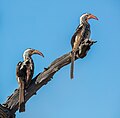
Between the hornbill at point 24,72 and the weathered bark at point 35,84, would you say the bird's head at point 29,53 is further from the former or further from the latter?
the weathered bark at point 35,84

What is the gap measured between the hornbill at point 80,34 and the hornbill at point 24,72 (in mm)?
808

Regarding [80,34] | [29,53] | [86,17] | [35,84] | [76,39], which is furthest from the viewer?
[86,17]

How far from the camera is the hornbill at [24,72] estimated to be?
6.07 m

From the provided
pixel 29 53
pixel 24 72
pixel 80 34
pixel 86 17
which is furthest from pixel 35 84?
pixel 86 17

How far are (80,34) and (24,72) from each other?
1374 mm

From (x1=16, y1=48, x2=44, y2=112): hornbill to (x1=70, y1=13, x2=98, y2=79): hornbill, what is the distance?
808mm

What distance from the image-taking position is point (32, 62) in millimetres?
6953

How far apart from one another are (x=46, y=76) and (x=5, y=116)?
98 centimetres

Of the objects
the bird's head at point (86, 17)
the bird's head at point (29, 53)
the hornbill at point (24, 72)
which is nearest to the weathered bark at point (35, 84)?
the hornbill at point (24, 72)

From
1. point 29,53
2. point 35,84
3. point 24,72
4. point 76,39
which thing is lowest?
point 35,84

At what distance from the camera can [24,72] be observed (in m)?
6.66

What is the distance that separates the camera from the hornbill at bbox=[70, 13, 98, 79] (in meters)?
5.95

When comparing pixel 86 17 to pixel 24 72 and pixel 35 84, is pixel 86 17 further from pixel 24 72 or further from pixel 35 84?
pixel 35 84

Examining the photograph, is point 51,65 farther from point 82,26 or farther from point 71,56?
point 82,26
